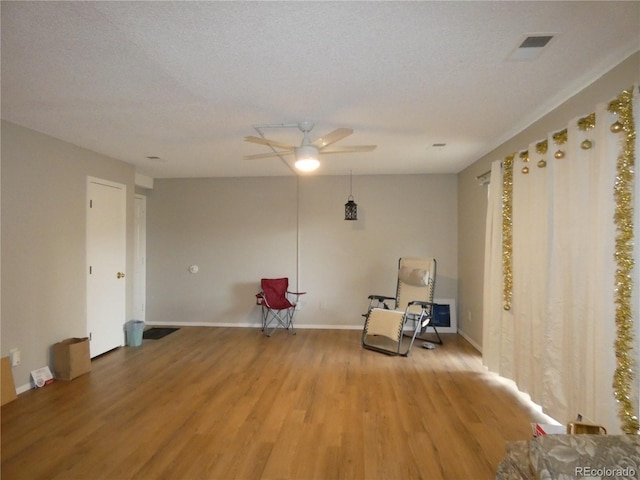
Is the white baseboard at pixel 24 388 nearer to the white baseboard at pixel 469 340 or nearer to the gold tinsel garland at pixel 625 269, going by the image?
the gold tinsel garland at pixel 625 269

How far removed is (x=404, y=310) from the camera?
4.54 metres

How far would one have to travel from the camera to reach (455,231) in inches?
197

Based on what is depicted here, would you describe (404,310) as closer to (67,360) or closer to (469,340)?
(469,340)

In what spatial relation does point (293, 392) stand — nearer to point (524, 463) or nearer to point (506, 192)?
point (524, 463)

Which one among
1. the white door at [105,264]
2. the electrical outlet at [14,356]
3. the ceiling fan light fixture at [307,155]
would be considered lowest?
the electrical outlet at [14,356]

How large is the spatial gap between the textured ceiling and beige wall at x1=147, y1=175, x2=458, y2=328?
1929mm

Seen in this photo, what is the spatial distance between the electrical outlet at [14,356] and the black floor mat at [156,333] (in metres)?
1.77

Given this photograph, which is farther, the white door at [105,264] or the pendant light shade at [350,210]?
the pendant light shade at [350,210]

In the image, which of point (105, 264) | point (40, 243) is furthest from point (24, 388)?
point (105, 264)

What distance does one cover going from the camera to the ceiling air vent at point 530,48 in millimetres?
1663

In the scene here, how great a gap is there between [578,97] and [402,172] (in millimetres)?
2806

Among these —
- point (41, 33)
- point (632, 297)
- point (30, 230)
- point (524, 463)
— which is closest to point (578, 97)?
point (632, 297)

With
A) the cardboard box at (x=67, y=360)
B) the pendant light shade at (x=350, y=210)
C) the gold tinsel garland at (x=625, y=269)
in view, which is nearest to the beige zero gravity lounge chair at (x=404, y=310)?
the pendant light shade at (x=350, y=210)

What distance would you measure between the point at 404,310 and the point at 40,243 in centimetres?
430
